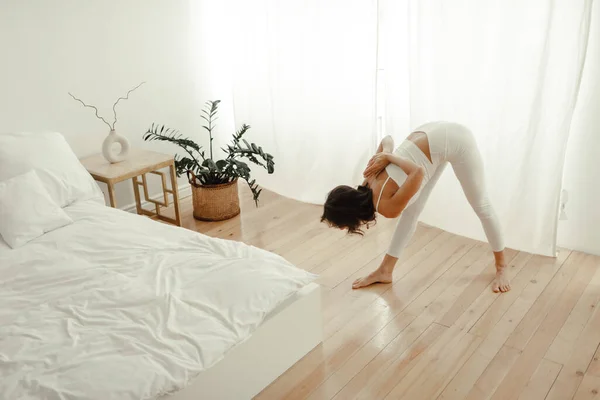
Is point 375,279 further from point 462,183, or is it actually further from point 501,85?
point 501,85

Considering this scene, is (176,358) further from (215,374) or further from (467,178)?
(467,178)

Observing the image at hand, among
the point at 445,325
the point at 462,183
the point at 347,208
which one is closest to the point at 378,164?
the point at 347,208

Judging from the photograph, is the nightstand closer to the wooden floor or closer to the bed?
the bed

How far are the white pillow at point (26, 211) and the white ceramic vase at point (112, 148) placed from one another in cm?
64

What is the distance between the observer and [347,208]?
248 centimetres

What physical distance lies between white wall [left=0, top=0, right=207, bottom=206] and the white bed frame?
2.05 metres

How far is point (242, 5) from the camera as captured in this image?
4242 mm

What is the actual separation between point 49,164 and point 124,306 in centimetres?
127

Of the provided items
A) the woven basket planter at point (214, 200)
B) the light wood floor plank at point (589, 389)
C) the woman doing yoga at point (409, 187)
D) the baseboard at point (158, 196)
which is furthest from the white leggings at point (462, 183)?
the baseboard at point (158, 196)

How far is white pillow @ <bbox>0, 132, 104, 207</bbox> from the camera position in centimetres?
297

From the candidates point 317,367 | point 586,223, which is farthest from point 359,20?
point 317,367

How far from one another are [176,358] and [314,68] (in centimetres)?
261

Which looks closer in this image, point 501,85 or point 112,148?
point 501,85

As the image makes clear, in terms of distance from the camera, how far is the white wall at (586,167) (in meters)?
2.89
